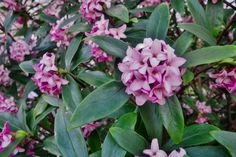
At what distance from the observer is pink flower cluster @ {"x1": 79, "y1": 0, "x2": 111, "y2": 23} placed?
96 cm

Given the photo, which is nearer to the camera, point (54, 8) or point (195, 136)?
point (195, 136)

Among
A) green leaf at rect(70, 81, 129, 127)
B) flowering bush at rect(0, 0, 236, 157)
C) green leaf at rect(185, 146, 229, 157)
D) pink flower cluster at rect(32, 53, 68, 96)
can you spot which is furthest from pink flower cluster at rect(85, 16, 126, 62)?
green leaf at rect(185, 146, 229, 157)

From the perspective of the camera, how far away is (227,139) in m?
0.67

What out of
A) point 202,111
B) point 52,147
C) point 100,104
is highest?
point 100,104

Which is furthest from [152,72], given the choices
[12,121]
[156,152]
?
[12,121]

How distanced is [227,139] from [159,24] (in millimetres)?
281

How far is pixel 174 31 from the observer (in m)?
1.49

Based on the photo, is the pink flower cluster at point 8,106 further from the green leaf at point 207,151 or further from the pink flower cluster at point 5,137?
the green leaf at point 207,151

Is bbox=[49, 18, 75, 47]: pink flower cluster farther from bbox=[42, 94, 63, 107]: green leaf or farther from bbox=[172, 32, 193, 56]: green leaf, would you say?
bbox=[172, 32, 193, 56]: green leaf

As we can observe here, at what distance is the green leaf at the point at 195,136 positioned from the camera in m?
0.73

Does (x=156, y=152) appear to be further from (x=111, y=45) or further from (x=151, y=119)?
(x=111, y=45)

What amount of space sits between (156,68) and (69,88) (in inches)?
12.4

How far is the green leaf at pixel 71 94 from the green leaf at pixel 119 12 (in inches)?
7.5

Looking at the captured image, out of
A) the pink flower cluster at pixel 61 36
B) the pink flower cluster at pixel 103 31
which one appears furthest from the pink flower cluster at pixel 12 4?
the pink flower cluster at pixel 103 31
